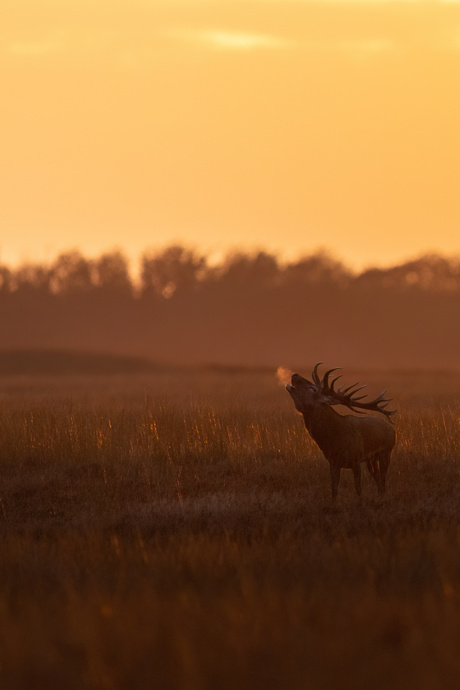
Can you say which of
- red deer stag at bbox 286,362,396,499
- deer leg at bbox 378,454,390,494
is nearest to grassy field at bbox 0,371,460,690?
deer leg at bbox 378,454,390,494

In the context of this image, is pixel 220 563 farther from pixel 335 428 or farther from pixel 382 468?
pixel 382 468

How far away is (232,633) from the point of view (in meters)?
5.73

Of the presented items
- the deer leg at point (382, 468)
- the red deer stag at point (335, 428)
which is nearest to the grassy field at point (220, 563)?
the deer leg at point (382, 468)

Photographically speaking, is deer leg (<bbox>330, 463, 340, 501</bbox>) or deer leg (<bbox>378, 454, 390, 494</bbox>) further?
deer leg (<bbox>378, 454, 390, 494</bbox>)

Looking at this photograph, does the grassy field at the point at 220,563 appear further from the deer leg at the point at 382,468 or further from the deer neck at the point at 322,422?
the deer neck at the point at 322,422

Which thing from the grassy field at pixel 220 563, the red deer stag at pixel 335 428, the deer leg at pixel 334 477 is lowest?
the grassy field at pixel 220 563

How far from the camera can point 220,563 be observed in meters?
7.90

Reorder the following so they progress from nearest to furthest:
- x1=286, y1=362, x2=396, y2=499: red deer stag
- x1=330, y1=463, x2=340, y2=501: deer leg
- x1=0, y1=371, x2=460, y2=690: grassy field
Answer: x1=0, y1=371, x2=460, y2=690: grassy field → x1=286, y1=362, x2=396, y2=499: red deer stag → x1=330, y1=463, x2=340, y2=501: deer leg

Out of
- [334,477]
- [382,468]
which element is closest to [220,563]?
[334,477]

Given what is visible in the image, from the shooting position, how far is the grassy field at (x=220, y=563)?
17.6 feet

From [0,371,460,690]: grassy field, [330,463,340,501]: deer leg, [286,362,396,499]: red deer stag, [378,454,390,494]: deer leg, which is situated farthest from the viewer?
[378,454,390,494]: deer leg

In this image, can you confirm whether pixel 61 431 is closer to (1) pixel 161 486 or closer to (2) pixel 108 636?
(1) pixel 161 486

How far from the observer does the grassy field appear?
17.6ft

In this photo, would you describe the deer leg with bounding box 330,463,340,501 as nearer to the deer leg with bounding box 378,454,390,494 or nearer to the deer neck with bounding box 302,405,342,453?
the deer neck with bounding box 302,405,342,453
